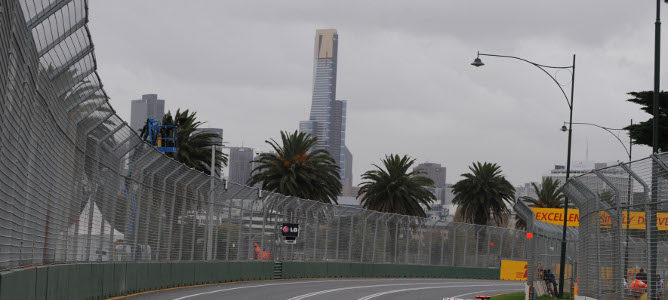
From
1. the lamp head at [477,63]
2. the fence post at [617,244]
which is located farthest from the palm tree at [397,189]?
the fence post at [617,244]

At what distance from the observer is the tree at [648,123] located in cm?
4366

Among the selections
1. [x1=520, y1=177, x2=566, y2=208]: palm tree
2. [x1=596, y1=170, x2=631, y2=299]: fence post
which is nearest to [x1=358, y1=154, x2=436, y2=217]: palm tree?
[x1=520, y1=177, x2=566, y2=208]: palm tree

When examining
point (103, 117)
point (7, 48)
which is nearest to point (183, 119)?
point (103, 117)

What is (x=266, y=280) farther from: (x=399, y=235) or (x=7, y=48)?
(x=7, y=48)

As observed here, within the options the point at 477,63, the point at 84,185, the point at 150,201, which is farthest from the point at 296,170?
the point at 84,185

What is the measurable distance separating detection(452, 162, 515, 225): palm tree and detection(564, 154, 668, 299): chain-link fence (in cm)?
5338

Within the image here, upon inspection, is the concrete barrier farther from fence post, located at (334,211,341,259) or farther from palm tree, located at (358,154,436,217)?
palm tree, located at (358,154,436,217)

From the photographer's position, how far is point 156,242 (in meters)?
24.3

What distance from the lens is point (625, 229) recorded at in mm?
14281

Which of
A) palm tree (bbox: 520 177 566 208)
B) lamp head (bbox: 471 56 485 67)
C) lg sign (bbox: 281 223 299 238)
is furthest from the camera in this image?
palm tree (bbox: 520 177 566 208)

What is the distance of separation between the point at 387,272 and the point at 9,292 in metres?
39.8

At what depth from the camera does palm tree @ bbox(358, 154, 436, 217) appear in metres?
65.6

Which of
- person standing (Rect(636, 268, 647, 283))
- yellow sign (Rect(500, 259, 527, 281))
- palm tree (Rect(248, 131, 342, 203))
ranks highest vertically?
palm tree (Rect(248, 131, 342, 203))

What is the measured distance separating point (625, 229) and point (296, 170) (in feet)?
147
